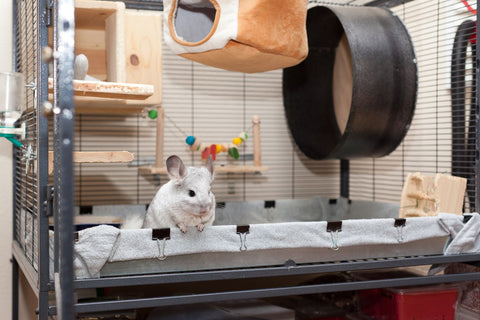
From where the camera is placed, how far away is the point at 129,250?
1.61 meters

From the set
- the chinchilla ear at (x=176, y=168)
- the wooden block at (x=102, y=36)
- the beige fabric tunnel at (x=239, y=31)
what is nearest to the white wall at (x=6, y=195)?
the wooden block at (x=102, y=36)

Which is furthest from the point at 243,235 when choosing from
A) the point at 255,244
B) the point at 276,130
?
the point at 276,130

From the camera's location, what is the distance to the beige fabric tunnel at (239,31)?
74.1 inches

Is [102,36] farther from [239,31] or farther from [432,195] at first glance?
[432,195]

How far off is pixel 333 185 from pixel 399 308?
4.50 ft

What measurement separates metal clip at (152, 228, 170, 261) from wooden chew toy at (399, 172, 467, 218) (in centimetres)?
115

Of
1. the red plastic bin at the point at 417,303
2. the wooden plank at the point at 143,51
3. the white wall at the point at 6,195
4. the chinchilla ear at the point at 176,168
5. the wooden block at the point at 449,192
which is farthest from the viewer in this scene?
the white wall at the point at 6,195

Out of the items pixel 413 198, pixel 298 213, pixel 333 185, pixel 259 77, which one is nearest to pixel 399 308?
pixel 413 198

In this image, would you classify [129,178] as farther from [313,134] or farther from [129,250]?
[129,250]

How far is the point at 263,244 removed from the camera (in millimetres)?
1757

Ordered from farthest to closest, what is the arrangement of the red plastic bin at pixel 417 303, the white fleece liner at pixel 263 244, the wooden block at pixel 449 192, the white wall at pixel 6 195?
the white wall at pixel 6 195 → the wooden block at pixel 449 192 → the red plastic bin at pixel 417 303 → the white fleece liner at pixel 263 244

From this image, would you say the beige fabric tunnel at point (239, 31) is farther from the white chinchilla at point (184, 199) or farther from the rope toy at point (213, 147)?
the rope toy at point (213, 147)

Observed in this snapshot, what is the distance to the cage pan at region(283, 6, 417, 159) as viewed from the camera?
7.91 ft

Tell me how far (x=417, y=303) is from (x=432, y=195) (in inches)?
17.6
